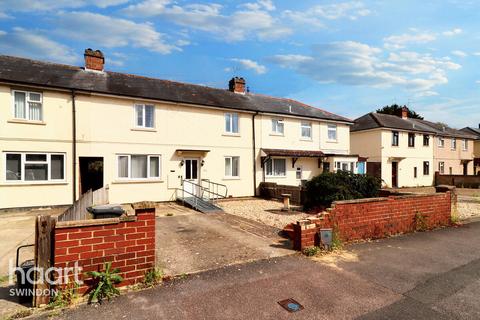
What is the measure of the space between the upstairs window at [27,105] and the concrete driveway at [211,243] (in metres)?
7.93

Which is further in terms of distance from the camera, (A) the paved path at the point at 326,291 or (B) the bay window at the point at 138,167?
(B) the bay window at the point at 138,167

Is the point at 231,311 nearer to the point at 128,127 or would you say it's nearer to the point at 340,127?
the point at 128,127

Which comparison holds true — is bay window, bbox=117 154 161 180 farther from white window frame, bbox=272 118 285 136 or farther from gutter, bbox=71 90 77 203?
white window frame, bbox=272 118 285 136

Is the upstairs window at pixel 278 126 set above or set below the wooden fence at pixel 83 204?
above

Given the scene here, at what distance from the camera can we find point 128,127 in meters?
14.3

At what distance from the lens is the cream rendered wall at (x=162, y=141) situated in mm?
13500

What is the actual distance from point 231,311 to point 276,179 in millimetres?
15360

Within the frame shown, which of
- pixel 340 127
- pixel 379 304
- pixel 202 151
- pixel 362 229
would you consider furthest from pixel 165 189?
pixel 340 127

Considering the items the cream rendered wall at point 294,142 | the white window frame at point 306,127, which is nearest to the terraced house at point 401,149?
the cream rendered wall at point 294,142

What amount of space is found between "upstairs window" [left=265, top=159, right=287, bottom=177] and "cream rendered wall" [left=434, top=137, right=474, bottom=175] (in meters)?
22.9

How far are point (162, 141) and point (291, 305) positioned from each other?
12.6 m

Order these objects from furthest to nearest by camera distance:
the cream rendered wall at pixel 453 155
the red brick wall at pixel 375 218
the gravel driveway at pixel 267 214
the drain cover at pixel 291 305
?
the cream rendered wall at pixel 453 155, the gravel driveway at pixel 267 214, the red brick wall at pixel 375 218, the drain cover at pixel 291 305

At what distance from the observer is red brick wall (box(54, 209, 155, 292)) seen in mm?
3980

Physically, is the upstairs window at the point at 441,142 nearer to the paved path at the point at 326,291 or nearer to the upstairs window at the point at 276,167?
the upstairs window at the point at 276,167
